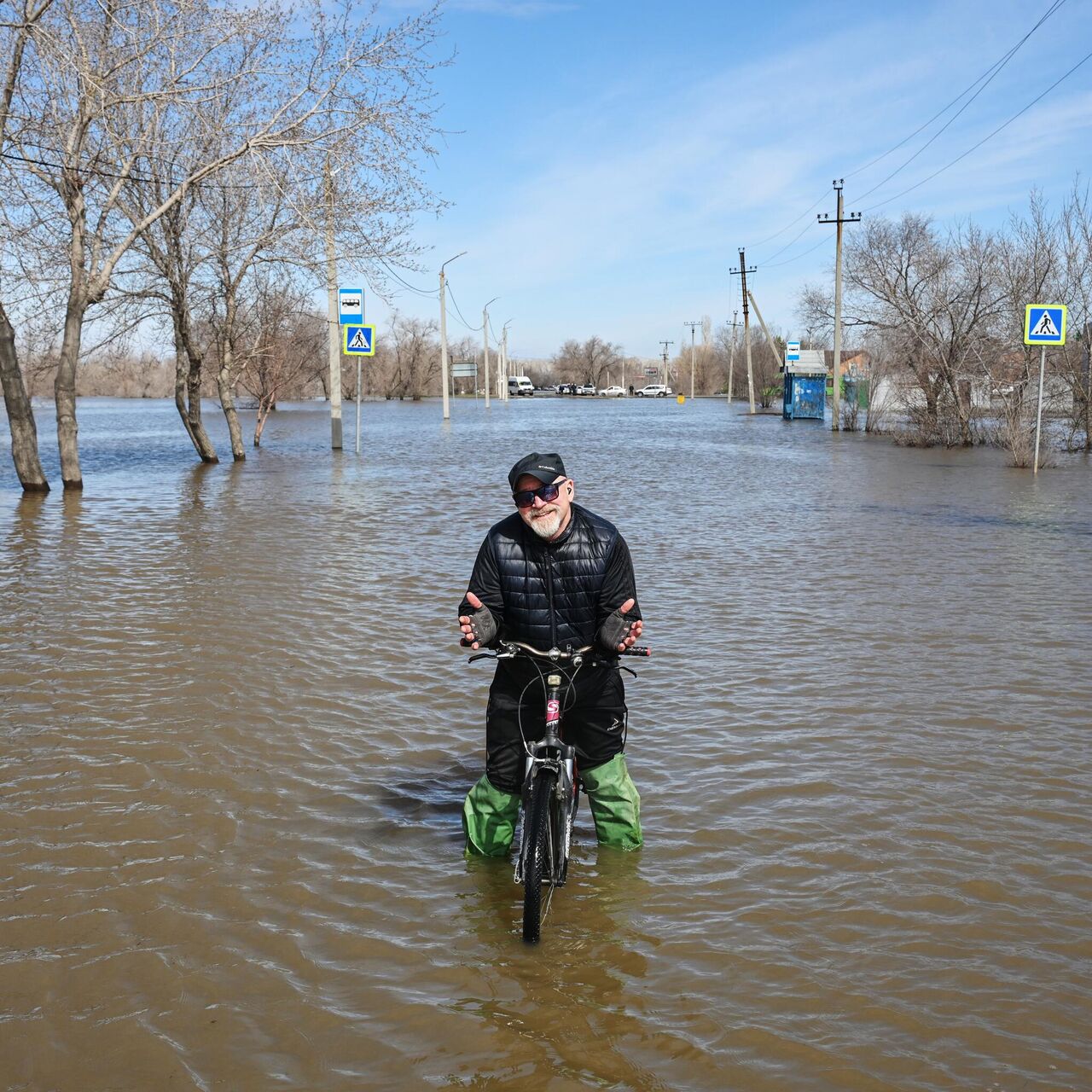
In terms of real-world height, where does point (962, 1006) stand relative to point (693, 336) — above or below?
below

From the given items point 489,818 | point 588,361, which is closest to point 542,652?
point 489,818

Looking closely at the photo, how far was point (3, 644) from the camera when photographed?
933cm

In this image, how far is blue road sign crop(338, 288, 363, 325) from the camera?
27.4m

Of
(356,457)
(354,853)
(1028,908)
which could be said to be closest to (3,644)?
(354,853)

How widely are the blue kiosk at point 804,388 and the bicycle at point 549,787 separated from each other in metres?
57.4

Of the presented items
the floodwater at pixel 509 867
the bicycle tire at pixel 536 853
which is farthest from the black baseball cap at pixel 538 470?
the floodwater at pixel 509 867

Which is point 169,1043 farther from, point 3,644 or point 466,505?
point 466,505

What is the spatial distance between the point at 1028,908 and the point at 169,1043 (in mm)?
3270

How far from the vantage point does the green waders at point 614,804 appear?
504 centimetres

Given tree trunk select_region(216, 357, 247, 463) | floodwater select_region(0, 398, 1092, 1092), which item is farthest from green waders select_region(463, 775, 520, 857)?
tree trunk select_region(216, 357, 247, 463)

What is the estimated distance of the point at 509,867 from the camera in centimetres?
527

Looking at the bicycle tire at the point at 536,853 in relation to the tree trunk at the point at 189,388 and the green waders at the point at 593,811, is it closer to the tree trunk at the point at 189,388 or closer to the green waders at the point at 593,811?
the green waders at the point at 593,811

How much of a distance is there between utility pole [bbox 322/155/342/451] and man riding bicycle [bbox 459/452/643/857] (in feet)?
56.8

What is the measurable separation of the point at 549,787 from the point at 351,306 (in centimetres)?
2443
